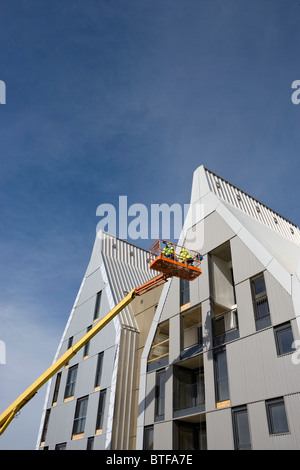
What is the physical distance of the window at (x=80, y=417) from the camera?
27.3 metres

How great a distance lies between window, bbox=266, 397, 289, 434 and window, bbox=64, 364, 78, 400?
17.9m

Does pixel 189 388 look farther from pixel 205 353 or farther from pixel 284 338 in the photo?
pixel 284 338

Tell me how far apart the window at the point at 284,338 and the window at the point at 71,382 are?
18.5m

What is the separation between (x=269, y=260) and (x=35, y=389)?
16.2m

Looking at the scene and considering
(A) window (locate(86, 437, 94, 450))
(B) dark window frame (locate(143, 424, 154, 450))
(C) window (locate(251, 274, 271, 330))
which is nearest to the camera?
(C) window (locate(251, 274, 271, 330))

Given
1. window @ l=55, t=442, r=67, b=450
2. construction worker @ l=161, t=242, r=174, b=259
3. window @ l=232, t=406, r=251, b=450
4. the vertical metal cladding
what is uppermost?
the vertical metal cladding

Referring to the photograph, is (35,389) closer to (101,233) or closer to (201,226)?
(201,226)

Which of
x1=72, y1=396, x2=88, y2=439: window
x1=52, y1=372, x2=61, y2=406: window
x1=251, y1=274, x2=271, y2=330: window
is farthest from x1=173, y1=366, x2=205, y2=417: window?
x1=52, y1=372, x2=61, y2=406: window

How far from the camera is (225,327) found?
21.9m

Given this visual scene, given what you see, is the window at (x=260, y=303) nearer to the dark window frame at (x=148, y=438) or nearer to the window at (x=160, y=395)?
the window at (x=160, y=395)

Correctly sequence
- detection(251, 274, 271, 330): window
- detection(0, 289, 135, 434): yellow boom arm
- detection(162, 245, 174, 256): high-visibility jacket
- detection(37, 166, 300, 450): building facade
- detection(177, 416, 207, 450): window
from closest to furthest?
detection(37, 166, 300, 450): building facade
detection(251, 274, 271, 330): window
detection(162, 245, 174, 256): high-visibility jacket
detection(177, 416, 207, 450): window
detection(0, 289, 135, 434): yellow boom arm

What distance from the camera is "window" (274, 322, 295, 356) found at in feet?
56.1

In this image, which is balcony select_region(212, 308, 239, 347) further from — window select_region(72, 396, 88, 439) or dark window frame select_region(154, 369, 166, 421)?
window select_region(72, 396, 88, 439)
